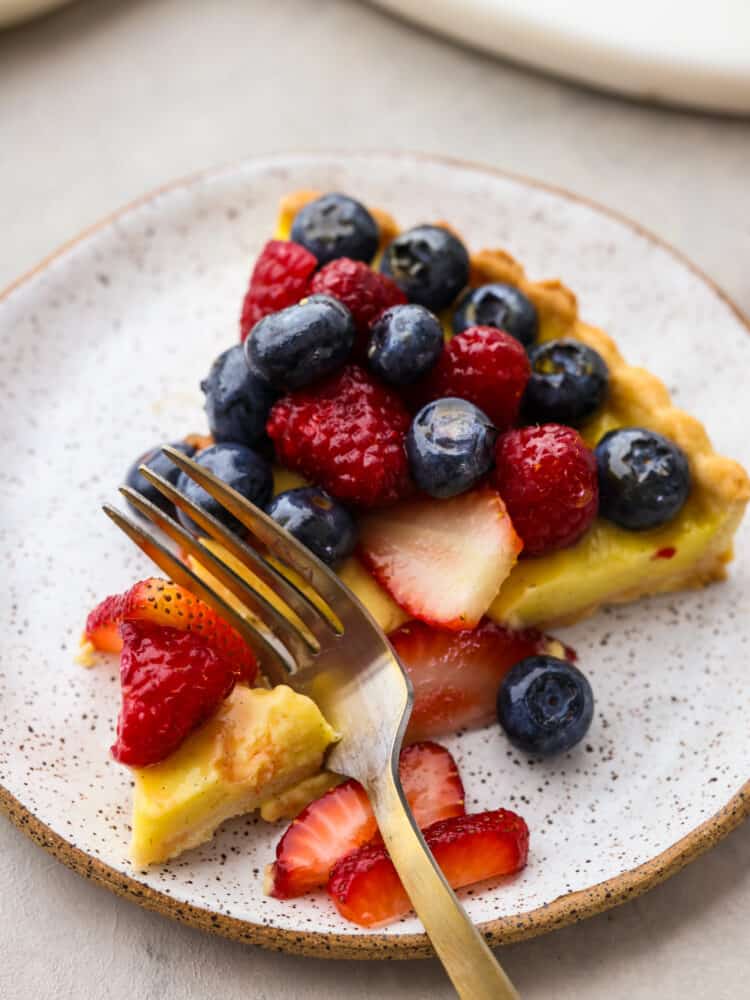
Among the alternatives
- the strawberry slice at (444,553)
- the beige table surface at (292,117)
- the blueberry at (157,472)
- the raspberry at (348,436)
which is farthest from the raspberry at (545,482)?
the beige table surface at (292,117)

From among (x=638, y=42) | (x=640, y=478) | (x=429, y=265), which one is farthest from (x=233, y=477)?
(x=638, y=42)

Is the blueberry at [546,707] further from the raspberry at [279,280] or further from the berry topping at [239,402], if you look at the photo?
the raspberry at [279,280]

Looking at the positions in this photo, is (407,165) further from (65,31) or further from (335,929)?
(335,929)

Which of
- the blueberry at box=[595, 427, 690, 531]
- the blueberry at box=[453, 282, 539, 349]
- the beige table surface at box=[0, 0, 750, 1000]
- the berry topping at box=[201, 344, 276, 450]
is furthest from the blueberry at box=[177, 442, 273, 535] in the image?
the beige table surface at box=[0, 0, 750, 1000]

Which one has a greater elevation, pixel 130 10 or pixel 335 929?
pixel 130 10

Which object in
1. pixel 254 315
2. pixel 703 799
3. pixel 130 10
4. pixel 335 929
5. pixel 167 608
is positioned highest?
pixel 130 10

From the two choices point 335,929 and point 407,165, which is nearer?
point 335,929

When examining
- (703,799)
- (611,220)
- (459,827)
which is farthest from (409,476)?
(611,220)
